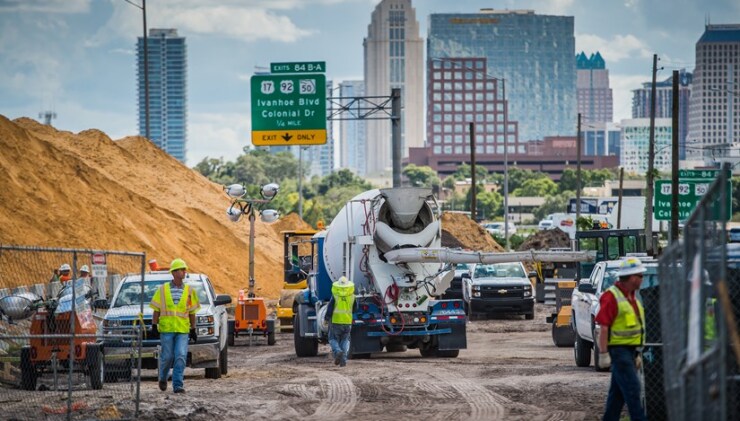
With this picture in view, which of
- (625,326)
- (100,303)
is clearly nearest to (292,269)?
(100,303)

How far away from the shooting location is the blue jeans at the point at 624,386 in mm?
14281

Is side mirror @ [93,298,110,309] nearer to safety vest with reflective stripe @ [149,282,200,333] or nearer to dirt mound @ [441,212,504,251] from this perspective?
safety vest with reflective stripe @ [149,282,200,333]

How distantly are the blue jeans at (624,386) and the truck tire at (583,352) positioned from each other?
8.71m

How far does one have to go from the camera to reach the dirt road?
17.7m

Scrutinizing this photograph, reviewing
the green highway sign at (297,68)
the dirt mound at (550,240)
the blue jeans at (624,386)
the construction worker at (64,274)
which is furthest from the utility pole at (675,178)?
the dirt mound at (550,240)

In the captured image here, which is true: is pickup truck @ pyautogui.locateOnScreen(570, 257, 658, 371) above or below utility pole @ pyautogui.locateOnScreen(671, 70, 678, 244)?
below

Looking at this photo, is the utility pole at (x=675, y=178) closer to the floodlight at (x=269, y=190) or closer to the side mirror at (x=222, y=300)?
the floodlight at (x=269, y=190)

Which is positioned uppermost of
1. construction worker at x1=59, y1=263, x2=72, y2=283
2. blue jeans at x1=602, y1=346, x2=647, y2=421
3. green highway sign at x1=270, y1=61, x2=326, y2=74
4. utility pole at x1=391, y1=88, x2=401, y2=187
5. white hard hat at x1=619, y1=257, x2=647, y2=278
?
green highway sign at x1=270, y1=61, x2=326, y2=74

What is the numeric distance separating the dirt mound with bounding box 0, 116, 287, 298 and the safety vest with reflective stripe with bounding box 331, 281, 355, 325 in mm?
25070

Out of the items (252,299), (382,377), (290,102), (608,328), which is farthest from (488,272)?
(608,328)

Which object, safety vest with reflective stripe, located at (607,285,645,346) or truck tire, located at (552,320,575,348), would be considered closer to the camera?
safety vest with reflective stripe, located at (607,285,645,346)

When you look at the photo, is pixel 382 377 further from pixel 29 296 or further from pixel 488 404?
pixel 29 296

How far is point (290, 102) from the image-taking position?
1763 inches

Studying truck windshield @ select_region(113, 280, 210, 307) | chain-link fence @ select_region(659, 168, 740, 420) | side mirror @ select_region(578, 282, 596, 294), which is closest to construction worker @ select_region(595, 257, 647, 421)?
chain-link fence @ select_region(659, 168, 740, 420)
